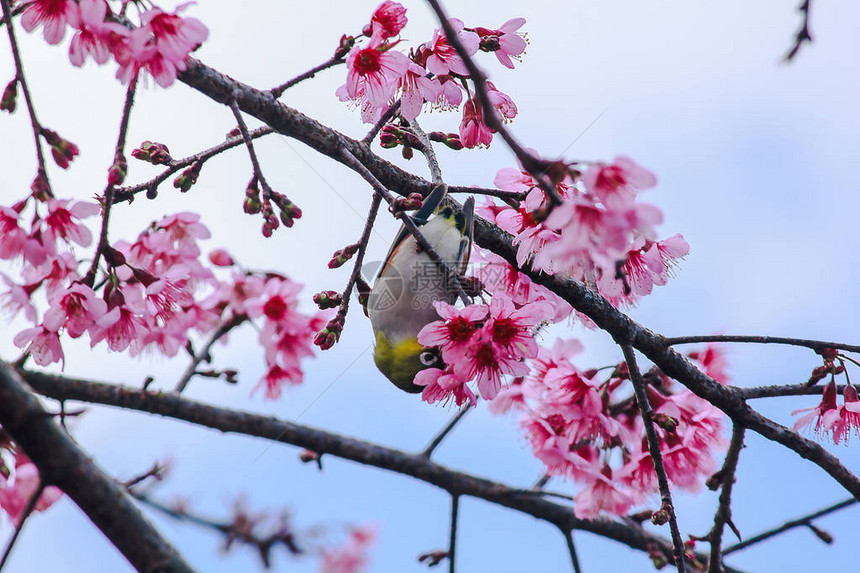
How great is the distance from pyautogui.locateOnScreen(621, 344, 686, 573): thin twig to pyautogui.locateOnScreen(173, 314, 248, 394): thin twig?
189cm

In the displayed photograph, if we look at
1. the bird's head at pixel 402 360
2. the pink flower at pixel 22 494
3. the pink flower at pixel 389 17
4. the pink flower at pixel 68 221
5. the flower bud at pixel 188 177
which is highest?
the pink flower at pixel 389 17

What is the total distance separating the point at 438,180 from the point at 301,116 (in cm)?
72

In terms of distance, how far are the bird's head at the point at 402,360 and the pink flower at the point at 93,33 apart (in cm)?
202

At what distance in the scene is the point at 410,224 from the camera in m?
2.58

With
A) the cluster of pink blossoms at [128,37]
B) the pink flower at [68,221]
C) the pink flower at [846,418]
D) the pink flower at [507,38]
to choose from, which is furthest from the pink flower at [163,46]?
the pink flower at [846,418]

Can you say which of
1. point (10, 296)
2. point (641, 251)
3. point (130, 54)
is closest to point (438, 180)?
point (641, 251)

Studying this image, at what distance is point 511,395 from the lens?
481 centimetres

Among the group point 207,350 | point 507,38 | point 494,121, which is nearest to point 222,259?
point 207,350

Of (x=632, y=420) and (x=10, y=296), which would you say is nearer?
(x=10, y=296)

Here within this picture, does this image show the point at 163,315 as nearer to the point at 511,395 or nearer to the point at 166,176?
the point at 166,176

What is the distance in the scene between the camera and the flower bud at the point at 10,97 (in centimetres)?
288

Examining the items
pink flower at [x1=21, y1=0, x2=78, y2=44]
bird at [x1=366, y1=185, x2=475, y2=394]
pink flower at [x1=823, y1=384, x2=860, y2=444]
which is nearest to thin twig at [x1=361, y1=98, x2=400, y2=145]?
bird at [x1=366, y1=185, x2=475, y2=394]

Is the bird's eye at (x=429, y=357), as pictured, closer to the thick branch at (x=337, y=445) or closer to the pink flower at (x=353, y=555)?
the thick branch at (x=337, y=445)

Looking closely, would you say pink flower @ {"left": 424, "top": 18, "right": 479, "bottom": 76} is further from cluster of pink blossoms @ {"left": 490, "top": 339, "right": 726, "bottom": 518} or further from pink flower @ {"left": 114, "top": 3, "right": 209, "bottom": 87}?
cluster of pink blossoms @ {"left": 490, "top": 339, "right": 726, "bottom": 518}
